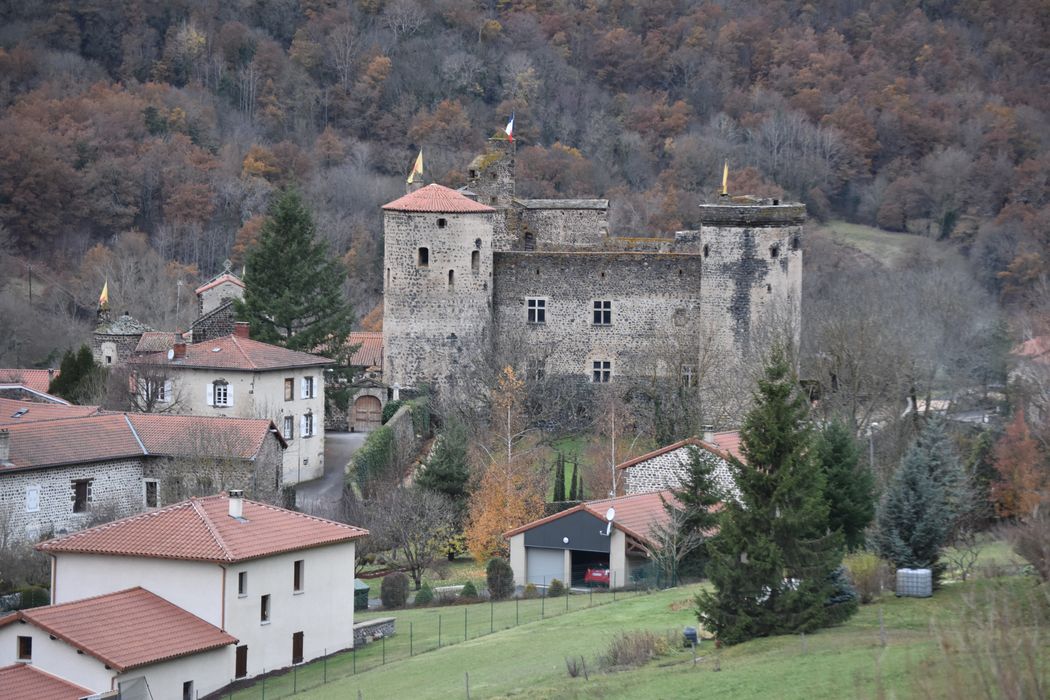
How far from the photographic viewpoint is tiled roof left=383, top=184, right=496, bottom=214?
55.6m

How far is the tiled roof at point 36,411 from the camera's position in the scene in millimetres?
46531

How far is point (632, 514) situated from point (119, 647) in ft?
45.8

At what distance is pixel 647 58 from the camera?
5143 inches

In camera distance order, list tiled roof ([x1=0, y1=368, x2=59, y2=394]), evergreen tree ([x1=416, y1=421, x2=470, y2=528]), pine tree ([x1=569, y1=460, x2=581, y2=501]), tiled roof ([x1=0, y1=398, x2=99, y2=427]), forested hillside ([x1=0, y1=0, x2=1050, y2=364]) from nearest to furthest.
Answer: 1. evergreen tree ([x1=416, y1=421, x2=470, y2=528])
2. tiled roof ([x1=0, y1=398, x2=99, y2=427])
3. pine tree ([x1=569, y1=460, x2=581, y2=501])
4. tiled roof ([x1=0, y1=368, x2=59, y2=394])
5. forested hillside ([x1=0, y1=0, x2=1050, y2=364])

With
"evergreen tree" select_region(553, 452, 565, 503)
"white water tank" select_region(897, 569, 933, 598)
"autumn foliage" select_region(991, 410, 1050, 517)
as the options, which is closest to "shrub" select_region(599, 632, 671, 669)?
"white water tank" select_region(897, 569, 933, 598)

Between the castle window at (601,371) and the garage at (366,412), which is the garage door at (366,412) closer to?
the garage at (366,412)

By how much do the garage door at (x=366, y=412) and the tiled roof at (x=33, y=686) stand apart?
25.8m

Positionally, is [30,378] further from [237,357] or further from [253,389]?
[253,389]

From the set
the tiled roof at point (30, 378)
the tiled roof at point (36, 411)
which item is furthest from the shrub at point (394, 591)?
the tiled roof at point (30, 378)

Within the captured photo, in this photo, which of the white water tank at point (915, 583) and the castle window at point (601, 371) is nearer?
the white water tank at point (915, 583)

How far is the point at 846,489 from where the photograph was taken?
35.7m

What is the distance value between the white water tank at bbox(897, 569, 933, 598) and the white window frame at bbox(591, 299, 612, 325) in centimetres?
2644

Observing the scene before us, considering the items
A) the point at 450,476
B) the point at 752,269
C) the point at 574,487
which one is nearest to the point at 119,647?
the point at 450,476

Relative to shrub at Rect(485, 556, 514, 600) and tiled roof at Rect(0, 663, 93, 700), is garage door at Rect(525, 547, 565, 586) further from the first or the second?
tiled roof at Rect(0, 663, 93, 700)
